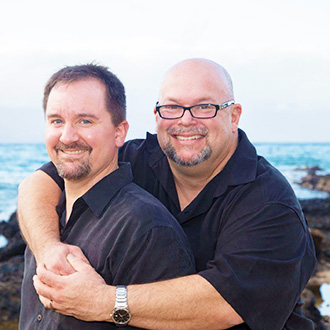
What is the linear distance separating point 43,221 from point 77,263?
0.66 meters

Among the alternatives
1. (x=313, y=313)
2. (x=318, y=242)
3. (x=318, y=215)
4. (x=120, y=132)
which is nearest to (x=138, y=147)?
(x=120, y=132)

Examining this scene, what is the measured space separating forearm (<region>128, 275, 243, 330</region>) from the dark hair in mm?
1034

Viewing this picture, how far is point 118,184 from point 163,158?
3.42 feet

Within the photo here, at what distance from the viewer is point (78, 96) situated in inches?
103

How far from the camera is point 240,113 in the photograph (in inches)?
144

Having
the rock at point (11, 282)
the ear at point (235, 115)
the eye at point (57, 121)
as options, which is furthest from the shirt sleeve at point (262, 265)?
the rock at point (11, 282)

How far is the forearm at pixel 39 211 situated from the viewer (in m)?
2.83

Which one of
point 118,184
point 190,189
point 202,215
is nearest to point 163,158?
point 190,189

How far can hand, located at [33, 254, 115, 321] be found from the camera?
235 centimetres

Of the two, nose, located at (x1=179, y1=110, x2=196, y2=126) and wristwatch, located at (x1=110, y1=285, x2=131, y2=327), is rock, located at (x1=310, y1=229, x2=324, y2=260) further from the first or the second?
wristwatch, located at (x1=110, y1=285, x2=131, y2=327)

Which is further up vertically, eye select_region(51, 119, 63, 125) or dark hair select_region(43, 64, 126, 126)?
dark hair select_region(43, 64, 126, 126)

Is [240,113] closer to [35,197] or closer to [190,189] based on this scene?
[190,189]

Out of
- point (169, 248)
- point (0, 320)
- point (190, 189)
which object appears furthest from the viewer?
point (0, 320)

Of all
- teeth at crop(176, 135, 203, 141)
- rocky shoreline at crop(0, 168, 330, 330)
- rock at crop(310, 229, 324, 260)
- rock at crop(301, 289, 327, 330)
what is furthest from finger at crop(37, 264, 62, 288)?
rock at crop(310, 229, 324, 260)
